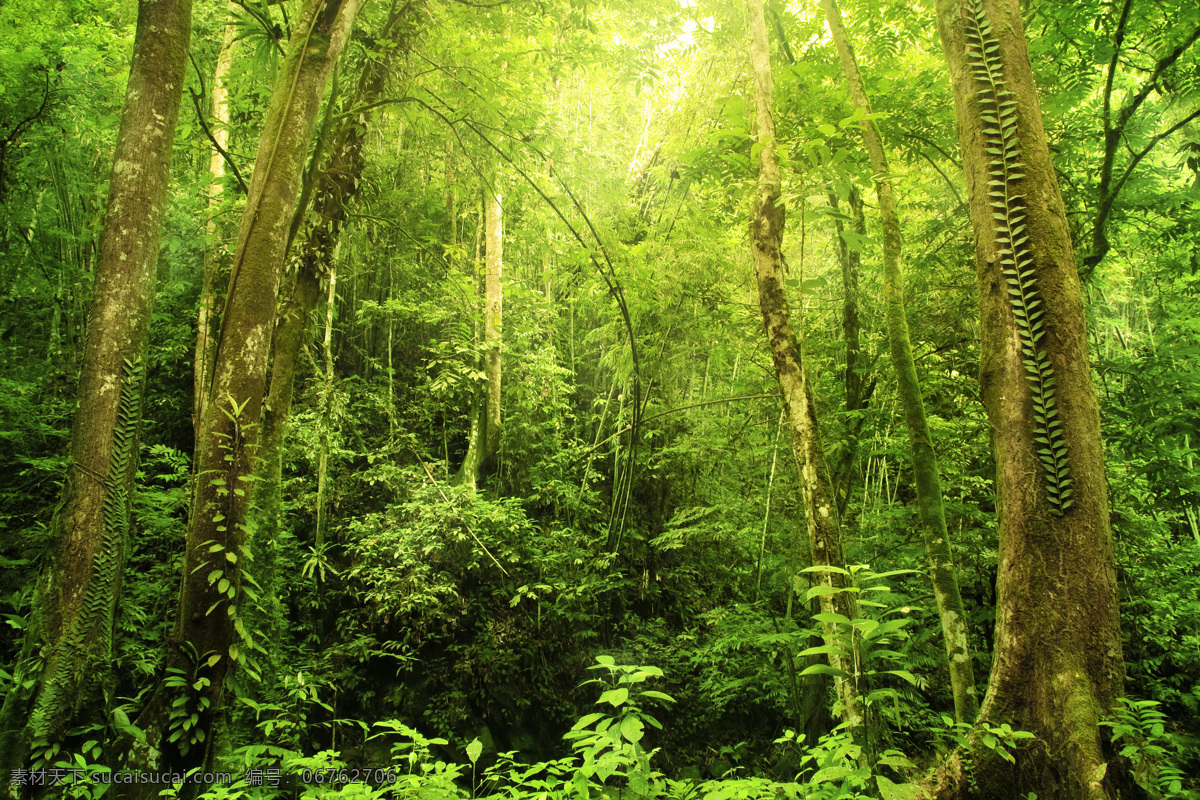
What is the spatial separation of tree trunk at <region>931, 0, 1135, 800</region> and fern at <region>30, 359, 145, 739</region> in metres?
3.63

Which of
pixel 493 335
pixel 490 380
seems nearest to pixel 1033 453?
pixel 490 380

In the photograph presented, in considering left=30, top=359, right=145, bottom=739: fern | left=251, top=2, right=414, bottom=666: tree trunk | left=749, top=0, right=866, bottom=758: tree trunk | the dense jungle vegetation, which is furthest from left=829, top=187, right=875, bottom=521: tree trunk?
left=30, top=359, right=145, bottom=739: fern

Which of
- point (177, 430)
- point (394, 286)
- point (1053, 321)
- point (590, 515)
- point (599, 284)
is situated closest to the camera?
point (1053, 321)

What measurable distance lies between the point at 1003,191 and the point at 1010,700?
2.10 m

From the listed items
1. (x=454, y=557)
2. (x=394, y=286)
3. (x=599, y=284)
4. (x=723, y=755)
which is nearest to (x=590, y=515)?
(x=454, y=557)

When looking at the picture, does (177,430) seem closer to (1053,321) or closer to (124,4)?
(124,4)

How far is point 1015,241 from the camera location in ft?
7.57

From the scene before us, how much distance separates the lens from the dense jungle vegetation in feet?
7.27

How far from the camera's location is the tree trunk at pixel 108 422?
2.36 metres

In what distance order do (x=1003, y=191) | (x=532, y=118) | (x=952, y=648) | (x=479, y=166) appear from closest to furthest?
1. (x=1003, y=191)
2. (x=952, y=648)
3. (x=532, y=118)
4. (x=479, y=166)

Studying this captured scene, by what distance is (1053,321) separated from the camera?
2217 mm

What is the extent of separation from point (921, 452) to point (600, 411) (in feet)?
21.0

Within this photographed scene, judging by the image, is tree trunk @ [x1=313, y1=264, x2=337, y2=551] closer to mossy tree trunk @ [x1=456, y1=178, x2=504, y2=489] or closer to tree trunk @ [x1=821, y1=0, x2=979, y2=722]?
mossy tree trunk @ [x1=456, y1=178, x2=504, y2=489]

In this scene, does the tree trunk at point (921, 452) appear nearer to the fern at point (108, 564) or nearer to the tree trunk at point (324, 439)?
the fern at point (108, 564)
